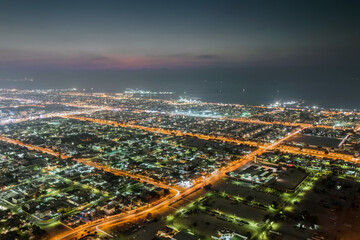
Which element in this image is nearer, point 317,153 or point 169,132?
point 317,153

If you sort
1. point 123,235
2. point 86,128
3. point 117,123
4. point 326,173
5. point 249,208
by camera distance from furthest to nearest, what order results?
1. point 117,123
2. point 86,128
3. point 326,173
4. point 249,208
5. point 123,235

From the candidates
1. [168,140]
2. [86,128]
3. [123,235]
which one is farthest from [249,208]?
[86,128]

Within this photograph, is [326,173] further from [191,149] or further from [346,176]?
[191,149]

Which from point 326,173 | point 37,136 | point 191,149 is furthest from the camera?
point 37,136

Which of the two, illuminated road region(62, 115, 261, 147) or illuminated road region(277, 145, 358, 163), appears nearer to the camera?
illuminated road region(277, 145, 358, 163)

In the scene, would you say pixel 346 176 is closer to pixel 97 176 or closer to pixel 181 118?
pixel 97 176

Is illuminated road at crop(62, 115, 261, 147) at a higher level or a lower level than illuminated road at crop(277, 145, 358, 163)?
lower

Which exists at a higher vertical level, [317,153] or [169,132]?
[317,153]

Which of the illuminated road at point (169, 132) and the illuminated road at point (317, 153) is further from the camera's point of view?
the illuminated road at point (169, 132)

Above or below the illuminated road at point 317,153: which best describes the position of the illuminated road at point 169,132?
below

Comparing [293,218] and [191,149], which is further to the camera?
[191,149]
